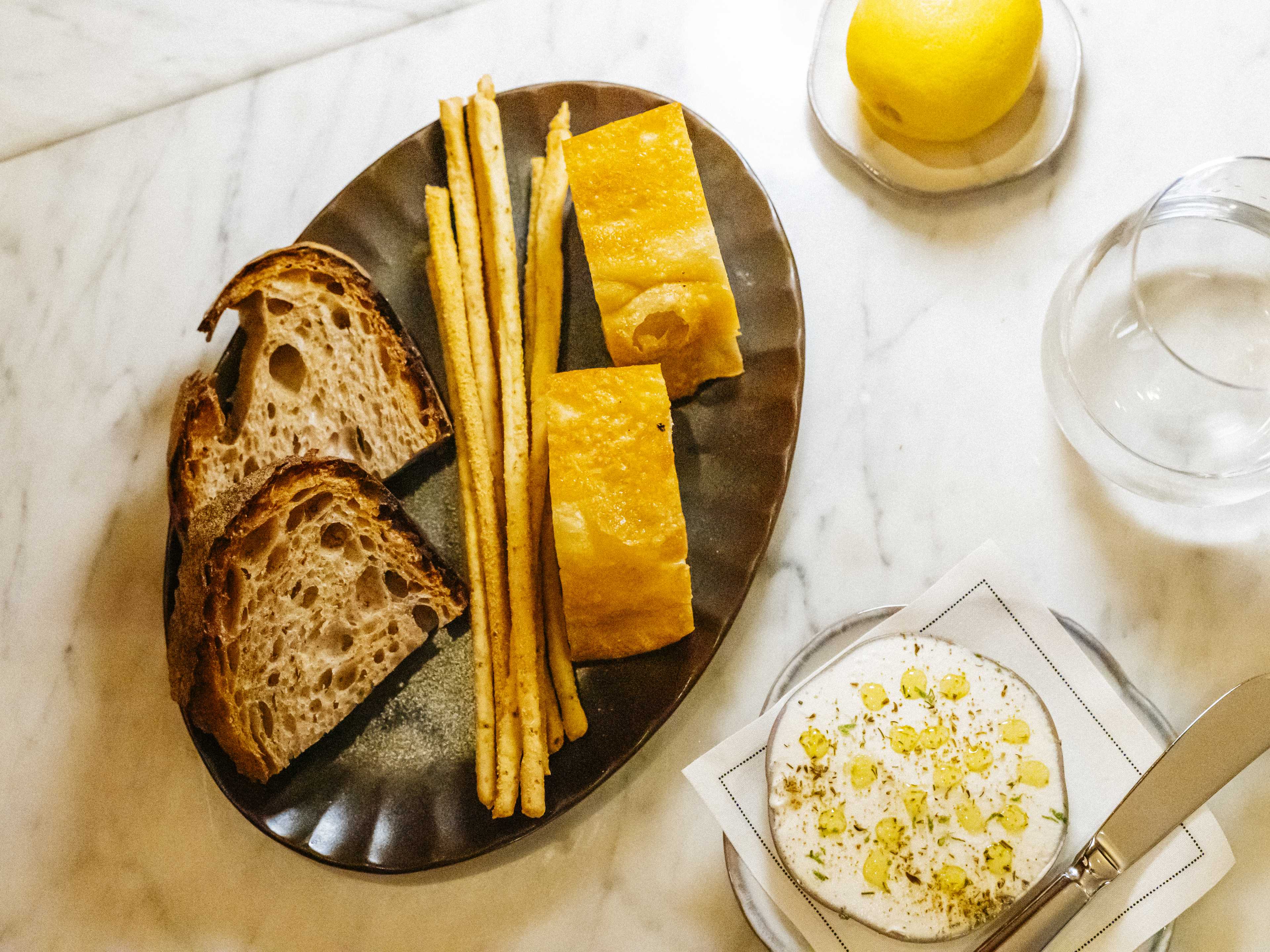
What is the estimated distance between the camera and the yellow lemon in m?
1.04

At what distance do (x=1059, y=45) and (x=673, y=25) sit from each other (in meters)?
0.50

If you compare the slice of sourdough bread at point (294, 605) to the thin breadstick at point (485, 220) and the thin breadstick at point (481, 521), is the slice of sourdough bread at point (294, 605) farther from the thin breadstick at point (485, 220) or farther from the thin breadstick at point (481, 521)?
the thin breadstick at point (485, 220)

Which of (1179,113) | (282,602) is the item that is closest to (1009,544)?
(1179,113)

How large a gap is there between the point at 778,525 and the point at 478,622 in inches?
15.6

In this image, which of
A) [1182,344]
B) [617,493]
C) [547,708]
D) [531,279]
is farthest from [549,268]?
[1182,344]

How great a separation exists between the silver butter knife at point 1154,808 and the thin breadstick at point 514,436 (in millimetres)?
545

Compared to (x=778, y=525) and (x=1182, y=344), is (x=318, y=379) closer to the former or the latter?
→ (x=778, y=525)

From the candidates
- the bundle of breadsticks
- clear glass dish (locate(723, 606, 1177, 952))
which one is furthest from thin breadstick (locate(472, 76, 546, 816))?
clear glass dish (locate(723, 606, 1177, 952))

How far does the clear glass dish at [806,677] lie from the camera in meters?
1.06

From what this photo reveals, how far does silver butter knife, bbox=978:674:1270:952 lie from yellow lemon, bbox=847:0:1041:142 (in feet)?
2.34

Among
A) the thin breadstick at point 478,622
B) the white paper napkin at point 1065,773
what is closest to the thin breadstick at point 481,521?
the thin breadstick at point 478,622

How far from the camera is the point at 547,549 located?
1.15m

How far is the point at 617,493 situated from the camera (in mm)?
1050

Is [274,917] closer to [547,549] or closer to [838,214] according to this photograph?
[547,549]
